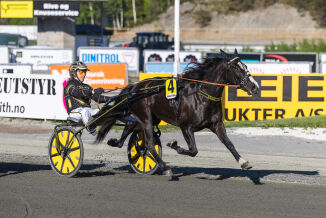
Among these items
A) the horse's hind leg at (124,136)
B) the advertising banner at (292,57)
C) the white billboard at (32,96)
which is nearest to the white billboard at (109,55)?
the advertising banner at (292,57)

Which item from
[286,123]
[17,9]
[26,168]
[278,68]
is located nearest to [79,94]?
[26,168]

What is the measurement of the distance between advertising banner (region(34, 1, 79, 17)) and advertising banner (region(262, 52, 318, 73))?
20615 mm

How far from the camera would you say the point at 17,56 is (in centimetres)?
3353

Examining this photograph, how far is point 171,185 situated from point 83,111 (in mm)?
1903

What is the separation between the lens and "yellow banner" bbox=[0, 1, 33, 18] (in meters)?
45.1

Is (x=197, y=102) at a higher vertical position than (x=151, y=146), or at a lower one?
higher

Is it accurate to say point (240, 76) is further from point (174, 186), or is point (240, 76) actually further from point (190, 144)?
point (174, 186)

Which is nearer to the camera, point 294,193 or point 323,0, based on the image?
point 294,193

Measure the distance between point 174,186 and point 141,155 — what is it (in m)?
1.16

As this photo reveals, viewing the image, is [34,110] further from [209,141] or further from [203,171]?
[203,171]

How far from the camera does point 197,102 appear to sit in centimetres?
868

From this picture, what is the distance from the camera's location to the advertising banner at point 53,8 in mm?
44875

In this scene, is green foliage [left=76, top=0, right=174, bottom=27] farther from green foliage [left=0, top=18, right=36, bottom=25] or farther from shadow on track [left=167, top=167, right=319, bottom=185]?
shadow on track [left=167, top=167, right=319, bottom=185]

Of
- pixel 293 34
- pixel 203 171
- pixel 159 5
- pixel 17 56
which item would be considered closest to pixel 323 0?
pixel 293 34
